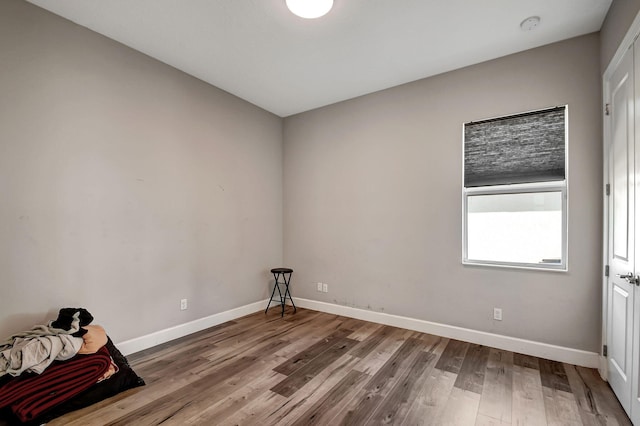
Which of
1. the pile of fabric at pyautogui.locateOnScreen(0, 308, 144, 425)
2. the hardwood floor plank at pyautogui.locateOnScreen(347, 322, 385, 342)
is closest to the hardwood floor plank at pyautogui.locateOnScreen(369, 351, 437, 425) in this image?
the hardwood floor plank at pyautogui.locateOnScreen(347, 322, 385, 342)

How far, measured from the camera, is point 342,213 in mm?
4090

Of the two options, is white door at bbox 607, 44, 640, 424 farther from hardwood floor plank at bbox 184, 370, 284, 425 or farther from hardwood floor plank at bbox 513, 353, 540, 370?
hardwood floor plank at bbox 184, 370, 284, 425

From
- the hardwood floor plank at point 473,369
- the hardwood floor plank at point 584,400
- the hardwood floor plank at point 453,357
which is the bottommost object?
the hardwood floor plank at point 453,357

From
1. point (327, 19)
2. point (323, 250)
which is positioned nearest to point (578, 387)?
point (323, 250)

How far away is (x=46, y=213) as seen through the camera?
92.8 inches

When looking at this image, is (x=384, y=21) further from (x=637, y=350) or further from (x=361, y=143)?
(x=637, y=350)

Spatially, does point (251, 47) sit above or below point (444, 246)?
above

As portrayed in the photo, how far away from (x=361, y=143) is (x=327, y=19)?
170cm

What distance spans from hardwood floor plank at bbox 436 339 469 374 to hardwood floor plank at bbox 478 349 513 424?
22 cm

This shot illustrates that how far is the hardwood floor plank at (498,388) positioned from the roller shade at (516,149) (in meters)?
1.71

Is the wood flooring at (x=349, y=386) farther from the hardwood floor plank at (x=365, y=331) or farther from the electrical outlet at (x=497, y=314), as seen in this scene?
the electrical outlet at (x=497, y=314)

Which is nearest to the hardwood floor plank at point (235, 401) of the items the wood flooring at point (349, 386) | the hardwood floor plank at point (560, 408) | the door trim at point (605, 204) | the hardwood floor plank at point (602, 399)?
the wood flooring at point (349, 386)

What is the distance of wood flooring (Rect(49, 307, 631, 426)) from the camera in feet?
6.33

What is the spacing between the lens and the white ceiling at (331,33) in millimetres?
2307
